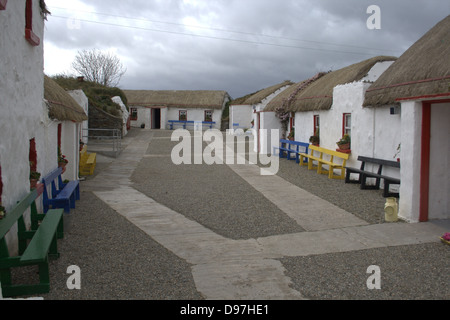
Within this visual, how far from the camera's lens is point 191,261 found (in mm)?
5762

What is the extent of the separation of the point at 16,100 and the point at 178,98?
3680cm

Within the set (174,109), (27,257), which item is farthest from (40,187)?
(174,109)

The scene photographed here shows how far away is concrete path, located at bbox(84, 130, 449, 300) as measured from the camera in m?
4.96

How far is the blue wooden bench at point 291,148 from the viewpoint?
57.1 feet

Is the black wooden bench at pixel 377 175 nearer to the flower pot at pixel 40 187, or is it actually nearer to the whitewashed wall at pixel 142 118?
the flower pot at pixel 40 187

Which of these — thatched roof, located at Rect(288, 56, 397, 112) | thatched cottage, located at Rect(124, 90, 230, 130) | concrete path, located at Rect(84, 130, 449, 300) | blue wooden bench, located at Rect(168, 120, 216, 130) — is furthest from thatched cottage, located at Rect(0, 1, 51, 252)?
thatched cottage, located at Rect(124, 90, 230, 130)

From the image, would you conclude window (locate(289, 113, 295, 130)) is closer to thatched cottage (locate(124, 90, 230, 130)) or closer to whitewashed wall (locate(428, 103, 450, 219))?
whitewashed wall (locate(428, 103, 450, 219))

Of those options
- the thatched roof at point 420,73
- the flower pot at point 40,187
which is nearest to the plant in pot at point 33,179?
the flower pot at point 40,187

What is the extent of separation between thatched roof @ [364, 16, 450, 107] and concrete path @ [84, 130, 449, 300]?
2920 mm

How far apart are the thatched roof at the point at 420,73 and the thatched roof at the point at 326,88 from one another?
2.29m

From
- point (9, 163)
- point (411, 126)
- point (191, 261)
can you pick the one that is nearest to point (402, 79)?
point (411, 126)

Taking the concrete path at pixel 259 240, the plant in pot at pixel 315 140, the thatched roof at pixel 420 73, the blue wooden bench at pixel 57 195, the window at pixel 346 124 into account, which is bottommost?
the concrete path at pixel 259 240

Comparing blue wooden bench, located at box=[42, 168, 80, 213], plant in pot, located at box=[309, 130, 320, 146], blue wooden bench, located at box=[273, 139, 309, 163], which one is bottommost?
blue wooden bench, located at box=[42, 168, 80, 213]
